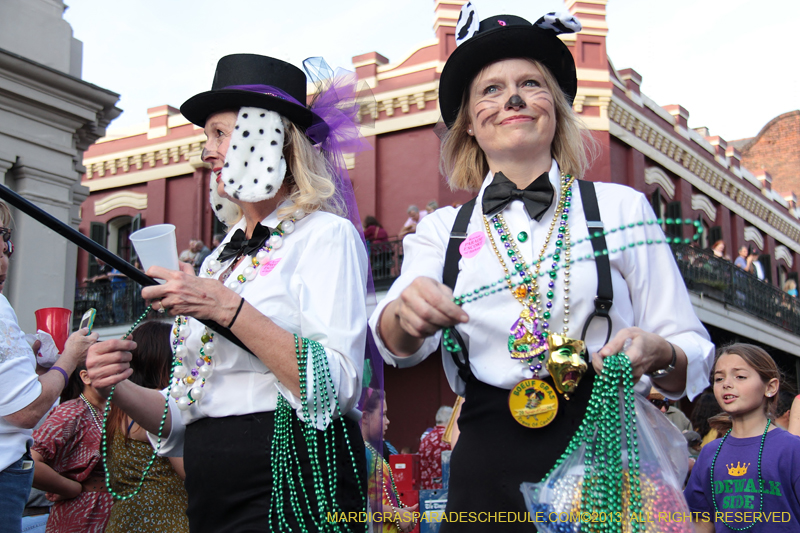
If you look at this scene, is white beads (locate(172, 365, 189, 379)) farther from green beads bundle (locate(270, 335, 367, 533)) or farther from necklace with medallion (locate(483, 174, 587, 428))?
necklace with medallion (locate(483, 174, 587, 428))

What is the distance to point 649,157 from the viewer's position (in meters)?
16.8

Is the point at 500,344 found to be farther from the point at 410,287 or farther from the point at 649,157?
the point at 649,157

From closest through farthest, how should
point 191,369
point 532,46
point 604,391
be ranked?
1. point 604,391
2. point 532,46
3. point 191,369

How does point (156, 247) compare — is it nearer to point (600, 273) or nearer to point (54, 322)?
point (600, 273)

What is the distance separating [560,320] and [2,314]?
206 cm

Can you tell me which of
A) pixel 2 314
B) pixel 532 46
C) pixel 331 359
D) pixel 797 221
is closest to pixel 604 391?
pixel 331 359

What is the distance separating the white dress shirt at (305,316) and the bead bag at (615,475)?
0.74 m

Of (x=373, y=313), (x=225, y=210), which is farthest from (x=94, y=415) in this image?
(x=373, y=313)

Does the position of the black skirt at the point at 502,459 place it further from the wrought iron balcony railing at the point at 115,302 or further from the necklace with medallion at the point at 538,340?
the wrought iron balcony railing at the point at 115,302

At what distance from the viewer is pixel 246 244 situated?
7.97 ft

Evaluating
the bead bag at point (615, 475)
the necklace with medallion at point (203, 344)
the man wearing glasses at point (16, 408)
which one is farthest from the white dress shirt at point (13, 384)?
the bead bag at point (615, 475)

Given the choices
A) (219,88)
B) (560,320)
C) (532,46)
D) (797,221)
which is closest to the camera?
(560,320)

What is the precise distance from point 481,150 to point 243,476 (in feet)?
4.00

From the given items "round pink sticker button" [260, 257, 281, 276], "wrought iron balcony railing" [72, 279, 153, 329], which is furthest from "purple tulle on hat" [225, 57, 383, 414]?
"wrought iron balcony railing" [72, 279, 153, 329]
